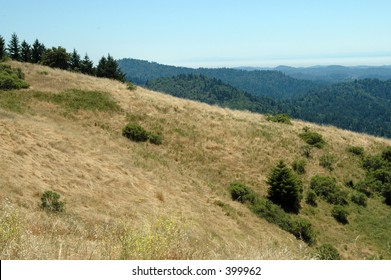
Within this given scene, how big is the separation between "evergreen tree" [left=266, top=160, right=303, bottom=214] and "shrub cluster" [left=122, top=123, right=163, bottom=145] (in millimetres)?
→ 9502

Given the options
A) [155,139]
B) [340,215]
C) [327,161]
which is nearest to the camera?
[340,215]

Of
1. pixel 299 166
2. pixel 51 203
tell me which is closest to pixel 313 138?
pixel 299 166

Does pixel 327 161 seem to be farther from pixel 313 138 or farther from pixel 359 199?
pixel 359 199

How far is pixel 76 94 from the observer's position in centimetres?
3403

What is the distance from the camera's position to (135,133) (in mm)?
28062

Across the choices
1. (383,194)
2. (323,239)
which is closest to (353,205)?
(383,194)

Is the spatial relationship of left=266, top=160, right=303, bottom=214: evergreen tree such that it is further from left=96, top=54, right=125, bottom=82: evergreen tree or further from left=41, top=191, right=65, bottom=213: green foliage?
left=96, top=54, right=125, bottom=82: evergreen tree

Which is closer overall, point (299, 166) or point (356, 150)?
point (299, 166)

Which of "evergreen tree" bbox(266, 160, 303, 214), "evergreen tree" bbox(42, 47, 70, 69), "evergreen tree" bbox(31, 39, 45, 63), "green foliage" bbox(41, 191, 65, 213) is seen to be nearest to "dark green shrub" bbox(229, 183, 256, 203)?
"evergreen tree" bbox(266, 160, 303, 214)

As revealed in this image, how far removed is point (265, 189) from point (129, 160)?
10.3 meters

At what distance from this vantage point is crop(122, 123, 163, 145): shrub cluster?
28030 millimetres

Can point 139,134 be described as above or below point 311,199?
above

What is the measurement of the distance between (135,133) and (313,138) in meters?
18.3

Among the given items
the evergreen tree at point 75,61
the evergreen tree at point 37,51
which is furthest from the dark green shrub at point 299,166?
the evergreen tree at point 37,51
